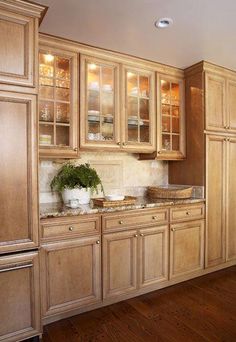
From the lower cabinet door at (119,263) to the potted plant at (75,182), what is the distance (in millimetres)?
486

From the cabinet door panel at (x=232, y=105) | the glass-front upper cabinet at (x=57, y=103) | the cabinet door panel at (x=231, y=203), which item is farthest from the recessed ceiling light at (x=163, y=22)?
the cabinet door panel at (x=231, y=203)

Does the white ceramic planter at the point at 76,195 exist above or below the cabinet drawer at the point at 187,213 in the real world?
above

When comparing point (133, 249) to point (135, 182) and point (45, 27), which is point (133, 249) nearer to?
point (135, 182)

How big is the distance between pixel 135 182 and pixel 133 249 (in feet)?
3.17

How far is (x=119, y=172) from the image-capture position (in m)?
3.06

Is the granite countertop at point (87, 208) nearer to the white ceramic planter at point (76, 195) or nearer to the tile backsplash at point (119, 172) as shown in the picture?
the white ceramic planter at point (76, 195)

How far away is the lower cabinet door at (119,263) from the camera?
2.32m

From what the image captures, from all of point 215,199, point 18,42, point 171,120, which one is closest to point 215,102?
point 171,120

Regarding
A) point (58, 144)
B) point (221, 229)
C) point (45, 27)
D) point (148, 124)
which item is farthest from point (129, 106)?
point (221, 229)

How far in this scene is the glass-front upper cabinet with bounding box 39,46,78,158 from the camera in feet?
7.68

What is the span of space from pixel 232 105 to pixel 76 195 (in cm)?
223

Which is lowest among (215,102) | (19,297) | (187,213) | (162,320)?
(162,320)

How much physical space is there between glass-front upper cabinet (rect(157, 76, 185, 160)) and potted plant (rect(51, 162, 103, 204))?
929 millimetres

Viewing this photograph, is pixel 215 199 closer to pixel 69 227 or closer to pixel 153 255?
pixel 153 255
